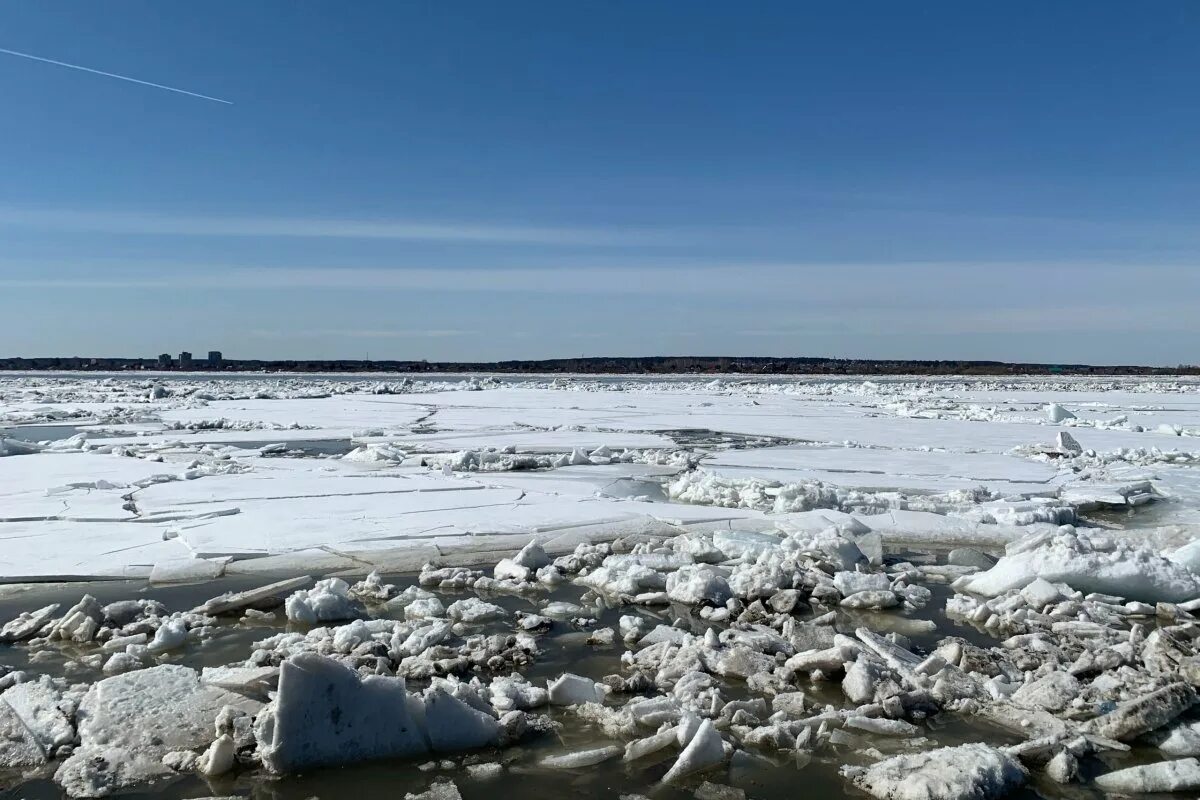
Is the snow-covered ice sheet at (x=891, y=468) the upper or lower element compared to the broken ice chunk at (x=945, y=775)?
lower

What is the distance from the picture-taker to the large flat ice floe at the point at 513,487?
571 centimetres

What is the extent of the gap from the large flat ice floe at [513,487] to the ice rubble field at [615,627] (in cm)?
5

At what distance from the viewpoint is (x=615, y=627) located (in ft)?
13.8

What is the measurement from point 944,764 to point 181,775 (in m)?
2.42

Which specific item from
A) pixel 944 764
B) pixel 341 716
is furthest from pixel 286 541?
pixel 944 764

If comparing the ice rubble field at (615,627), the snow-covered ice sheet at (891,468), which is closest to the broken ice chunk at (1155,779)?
the ice rubble field at (615,627)

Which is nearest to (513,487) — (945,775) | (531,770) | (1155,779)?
(531,770)

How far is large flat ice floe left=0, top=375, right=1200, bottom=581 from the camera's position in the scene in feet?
18.7

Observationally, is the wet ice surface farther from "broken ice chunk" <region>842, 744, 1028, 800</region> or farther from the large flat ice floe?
the large flat ice floe

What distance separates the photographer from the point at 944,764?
103 inches

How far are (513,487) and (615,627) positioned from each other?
401cm

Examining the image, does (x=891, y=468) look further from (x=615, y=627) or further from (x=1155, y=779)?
(x=1155, y=779)

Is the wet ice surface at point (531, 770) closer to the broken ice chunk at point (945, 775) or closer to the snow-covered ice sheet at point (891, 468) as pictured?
the broken ice chunk at point (945, 775)

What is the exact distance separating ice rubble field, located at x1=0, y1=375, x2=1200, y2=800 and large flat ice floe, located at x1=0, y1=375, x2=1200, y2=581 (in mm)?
54
